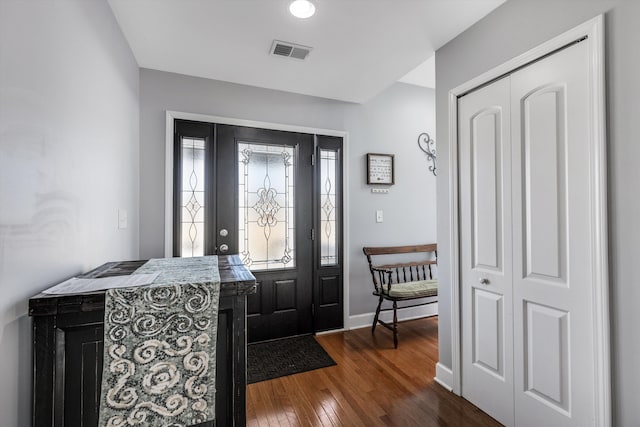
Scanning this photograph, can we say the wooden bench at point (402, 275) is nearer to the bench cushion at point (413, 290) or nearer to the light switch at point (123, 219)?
the bench cushion at point (413, 290)

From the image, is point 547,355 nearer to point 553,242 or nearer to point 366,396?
point 553,242

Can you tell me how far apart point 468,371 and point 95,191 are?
2.50m

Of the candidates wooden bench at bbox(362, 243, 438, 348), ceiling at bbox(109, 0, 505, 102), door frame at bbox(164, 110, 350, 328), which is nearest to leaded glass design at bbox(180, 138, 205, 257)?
door frame at bbox(164, 110, 350, 328)

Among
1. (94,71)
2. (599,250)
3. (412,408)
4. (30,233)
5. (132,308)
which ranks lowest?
(412,408)

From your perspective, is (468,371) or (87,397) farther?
(468,371)

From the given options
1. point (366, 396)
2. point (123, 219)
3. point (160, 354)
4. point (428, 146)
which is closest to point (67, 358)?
point (160, 354)

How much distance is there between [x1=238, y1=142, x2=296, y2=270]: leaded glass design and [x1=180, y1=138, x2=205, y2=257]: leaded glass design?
35 cm

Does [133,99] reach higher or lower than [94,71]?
higher

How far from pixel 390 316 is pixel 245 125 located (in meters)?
2.61

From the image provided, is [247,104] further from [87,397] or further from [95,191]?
[87,397]

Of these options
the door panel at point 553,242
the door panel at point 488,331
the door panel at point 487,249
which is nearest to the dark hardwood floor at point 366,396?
the door panel at point 487,249

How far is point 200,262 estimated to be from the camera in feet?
4.84

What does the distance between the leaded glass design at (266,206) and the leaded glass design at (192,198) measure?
35 cm

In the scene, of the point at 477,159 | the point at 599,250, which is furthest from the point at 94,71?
the point at 599,250
